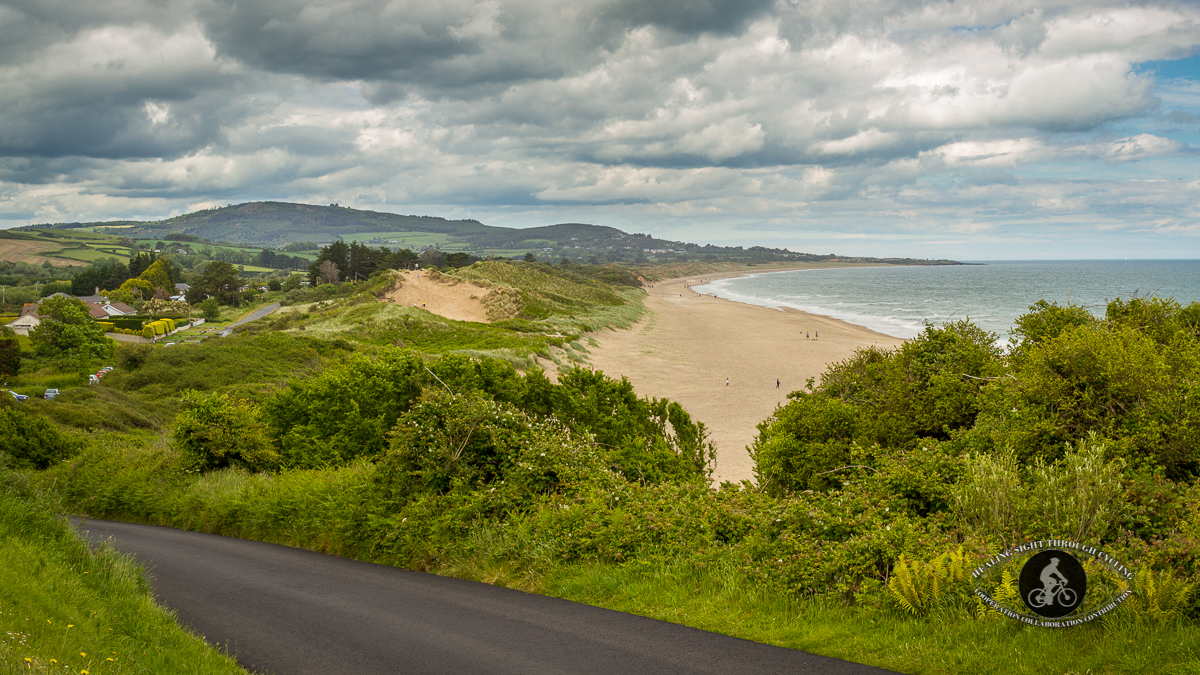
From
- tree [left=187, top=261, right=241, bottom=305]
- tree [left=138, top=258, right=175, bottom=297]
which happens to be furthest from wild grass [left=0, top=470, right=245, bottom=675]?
tree [left=138, top=258, right=175, bottom=297]

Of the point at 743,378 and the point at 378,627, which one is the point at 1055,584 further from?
the point at 743,378

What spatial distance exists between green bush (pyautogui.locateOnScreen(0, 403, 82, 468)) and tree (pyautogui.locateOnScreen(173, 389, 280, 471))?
13.5ft

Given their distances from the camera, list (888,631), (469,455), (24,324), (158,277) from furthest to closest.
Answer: (158,277), (24,324), (469,455), (888,631)

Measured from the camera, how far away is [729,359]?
46.0 meters

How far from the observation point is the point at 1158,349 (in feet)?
36.0

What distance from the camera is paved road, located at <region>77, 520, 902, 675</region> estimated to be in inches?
222

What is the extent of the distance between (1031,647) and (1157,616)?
98 centimetres

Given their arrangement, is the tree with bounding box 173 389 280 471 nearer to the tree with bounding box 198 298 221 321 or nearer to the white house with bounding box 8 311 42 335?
the white house with bounding box 8 311 42 335

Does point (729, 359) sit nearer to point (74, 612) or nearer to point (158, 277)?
point (74, 612)

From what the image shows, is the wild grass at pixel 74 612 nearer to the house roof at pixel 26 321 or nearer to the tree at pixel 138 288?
the house roof at pixel 26 321

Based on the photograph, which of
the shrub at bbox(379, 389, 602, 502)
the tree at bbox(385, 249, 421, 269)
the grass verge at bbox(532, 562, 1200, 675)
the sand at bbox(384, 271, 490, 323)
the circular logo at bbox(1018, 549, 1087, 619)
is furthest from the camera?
the tree at bbox(385, 249, 421, 269)

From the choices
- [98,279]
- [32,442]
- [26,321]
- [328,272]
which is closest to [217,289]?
[328,272]

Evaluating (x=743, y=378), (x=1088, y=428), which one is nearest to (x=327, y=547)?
(x=1088, y=428)

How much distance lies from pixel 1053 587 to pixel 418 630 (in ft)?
17.9
